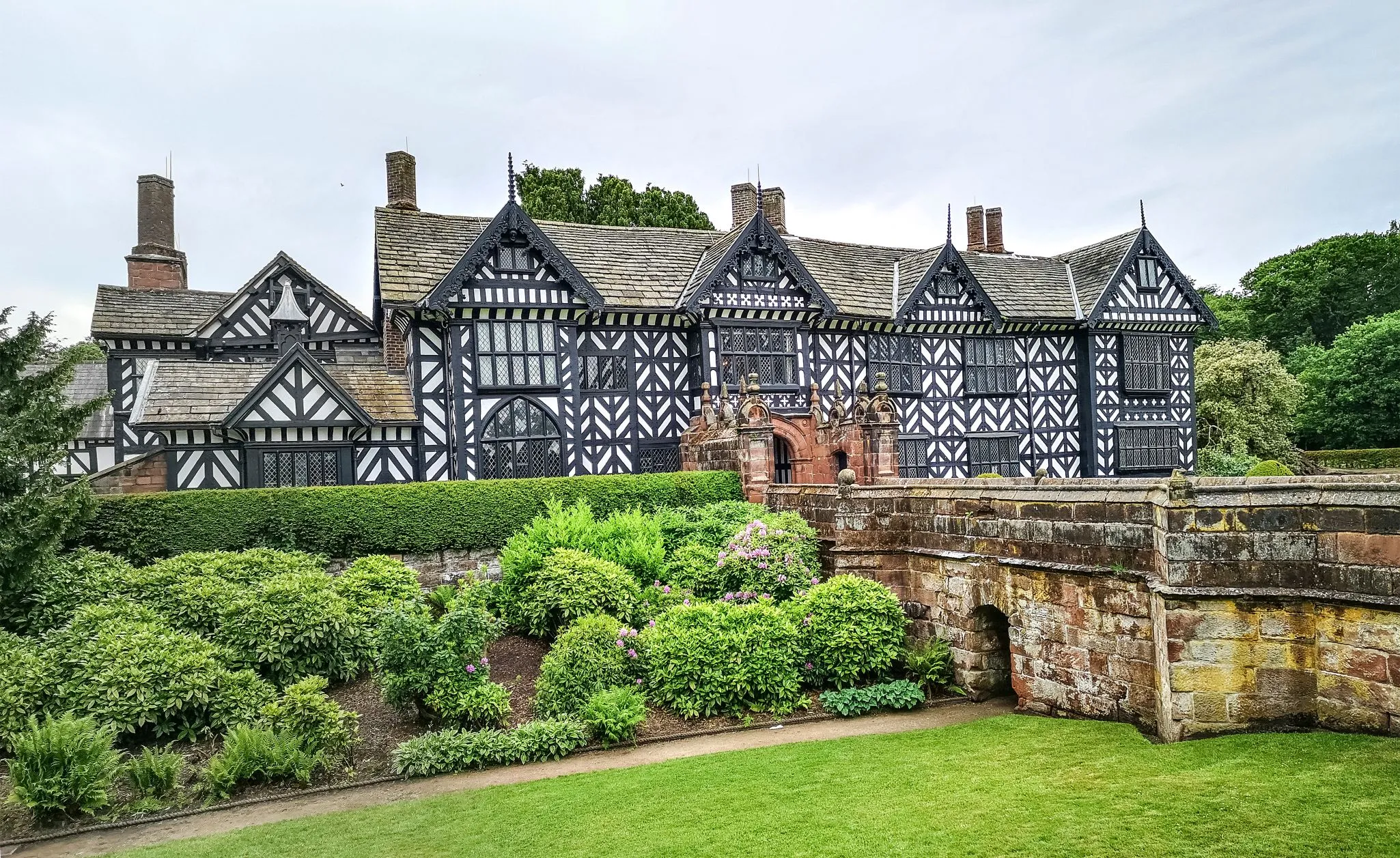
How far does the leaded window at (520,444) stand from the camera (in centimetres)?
2103

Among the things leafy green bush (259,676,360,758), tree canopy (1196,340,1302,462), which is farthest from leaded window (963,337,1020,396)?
leafy green bush (259,676,360,758)

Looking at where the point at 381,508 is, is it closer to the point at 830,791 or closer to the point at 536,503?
the point at 536,503

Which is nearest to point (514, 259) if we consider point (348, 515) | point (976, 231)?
point (348, 515)

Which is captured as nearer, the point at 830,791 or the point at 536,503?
the point at 830,791

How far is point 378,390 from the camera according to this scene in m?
21.0

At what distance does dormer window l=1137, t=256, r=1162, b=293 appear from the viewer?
2836 centimetres

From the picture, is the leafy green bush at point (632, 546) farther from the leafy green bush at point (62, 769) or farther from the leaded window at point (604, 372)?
the leafy green bush at point (62, 769)

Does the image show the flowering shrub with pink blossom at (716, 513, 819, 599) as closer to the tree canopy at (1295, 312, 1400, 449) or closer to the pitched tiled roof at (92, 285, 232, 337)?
the pitched tiled roof at (92, 285, 232, 337)

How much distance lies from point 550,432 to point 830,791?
47.7 feet

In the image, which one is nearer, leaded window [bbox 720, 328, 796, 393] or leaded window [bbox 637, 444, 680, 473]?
leaded window [bbox 637, 444, 680, 473]

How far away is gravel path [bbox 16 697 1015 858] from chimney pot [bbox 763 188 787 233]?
65.6ft

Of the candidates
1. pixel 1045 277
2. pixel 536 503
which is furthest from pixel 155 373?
pixel 1045 277

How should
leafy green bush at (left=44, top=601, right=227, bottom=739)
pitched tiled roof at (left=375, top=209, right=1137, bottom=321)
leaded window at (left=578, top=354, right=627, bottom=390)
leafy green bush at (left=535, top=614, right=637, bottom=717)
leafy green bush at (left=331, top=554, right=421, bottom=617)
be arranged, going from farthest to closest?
leaded window at (left=578, top=354, right=627, bottom=390) → pitched tiled roof at (left=375, top=209, right=1137, bottom=321) → leafy green bush at (left=331, top=554, right=421, bottom=617) → leafy green bush at (left=535, top=614, right=637, bottom=717) → leafy green bush at (left=44, top=601, right=227, bottom=739)

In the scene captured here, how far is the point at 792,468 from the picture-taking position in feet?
77.9
